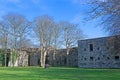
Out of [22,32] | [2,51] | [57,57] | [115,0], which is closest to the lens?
[115,0]

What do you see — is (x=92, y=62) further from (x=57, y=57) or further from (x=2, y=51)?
(x=2, y=51)

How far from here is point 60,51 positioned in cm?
6328

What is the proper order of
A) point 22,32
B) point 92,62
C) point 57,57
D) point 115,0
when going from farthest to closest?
point 57,57
point 22,32
point 92,62
point 115,0

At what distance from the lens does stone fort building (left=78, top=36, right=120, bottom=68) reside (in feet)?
157

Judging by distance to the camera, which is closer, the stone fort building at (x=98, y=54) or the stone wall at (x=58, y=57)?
the stone fort building at (x=98, y=54)

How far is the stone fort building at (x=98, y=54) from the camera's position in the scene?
157 ft

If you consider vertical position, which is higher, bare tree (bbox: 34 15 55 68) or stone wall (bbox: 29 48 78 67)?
bare tree (bbox: 34 15 55 68)

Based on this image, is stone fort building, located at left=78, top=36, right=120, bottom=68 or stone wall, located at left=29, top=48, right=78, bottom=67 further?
stone wall, located at left=29, top=48, right=78, bottom=67

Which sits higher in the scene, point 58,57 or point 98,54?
point 98,54

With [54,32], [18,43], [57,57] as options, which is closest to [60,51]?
[57,57]

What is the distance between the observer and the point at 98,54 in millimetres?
50656

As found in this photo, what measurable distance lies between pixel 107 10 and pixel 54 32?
152ft

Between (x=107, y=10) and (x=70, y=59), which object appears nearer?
(x=107, y=10)

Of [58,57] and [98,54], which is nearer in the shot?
[98,54]
